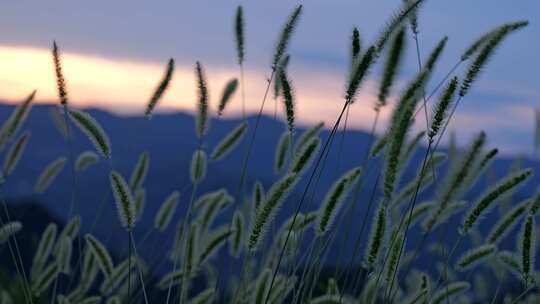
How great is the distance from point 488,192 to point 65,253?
7.29 ft

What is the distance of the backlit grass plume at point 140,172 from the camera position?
4023 millimetres

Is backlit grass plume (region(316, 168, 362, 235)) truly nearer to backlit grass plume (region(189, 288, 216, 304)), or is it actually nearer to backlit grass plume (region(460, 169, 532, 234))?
backlit grass plume (region(460, 169, 532, 234))

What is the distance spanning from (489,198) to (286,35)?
37.4 inches

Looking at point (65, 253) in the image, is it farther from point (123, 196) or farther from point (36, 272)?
point (123, 196)

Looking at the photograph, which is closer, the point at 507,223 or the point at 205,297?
the point at 507,223

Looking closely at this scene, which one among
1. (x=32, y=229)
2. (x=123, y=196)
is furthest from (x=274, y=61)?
(x=32, y=229)

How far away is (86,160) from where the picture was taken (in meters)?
4.31

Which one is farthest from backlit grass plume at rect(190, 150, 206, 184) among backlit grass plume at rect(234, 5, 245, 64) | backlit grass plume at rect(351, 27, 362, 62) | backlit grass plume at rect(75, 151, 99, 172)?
backlit grass plume at rect(351, 27, 362, 62)

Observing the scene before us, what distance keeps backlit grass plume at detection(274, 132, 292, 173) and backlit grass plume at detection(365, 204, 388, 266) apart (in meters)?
1.22

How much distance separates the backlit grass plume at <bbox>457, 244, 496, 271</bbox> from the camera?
2791mm

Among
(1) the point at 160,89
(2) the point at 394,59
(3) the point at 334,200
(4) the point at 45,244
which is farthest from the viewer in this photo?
(4) the point at 45,244

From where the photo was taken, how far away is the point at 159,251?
4508 mm

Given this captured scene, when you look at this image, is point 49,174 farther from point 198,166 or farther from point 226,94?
point 226,94

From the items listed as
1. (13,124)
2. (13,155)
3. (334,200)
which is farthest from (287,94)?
(13,155)
